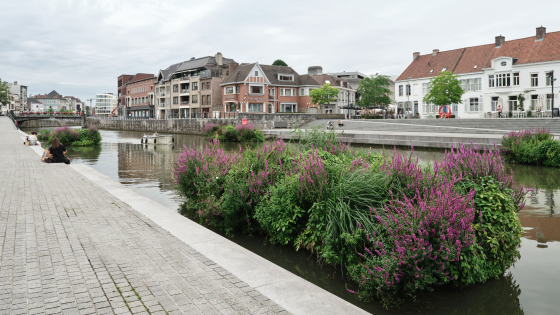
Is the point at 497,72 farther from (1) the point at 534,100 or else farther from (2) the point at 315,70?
(2) the point at 315,70

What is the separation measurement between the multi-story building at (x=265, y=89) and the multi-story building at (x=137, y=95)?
3673cm

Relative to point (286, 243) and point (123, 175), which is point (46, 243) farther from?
point (123, 175)

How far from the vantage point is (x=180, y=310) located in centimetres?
357

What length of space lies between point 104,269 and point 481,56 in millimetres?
59866

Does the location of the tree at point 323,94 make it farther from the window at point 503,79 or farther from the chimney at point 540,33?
the chimney at point 540,33

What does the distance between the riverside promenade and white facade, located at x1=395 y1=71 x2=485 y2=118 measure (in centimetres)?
5108

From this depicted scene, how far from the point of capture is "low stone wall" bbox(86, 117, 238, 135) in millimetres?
61056

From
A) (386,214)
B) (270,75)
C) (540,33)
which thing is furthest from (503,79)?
(386,214)

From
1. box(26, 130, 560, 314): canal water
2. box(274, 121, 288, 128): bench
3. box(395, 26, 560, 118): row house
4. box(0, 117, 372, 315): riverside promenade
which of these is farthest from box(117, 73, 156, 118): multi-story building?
box(26, 130, 560, 314): canal water

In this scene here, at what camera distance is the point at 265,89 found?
70438mm

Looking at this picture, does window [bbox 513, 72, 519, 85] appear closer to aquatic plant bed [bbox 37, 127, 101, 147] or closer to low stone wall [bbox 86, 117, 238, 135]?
low stone wall [bbox 86, 117, 238, 135]

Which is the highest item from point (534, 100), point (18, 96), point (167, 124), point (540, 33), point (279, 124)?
point (18, 96)

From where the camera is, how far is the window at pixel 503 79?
49.1 metres

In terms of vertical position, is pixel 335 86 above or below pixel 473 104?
above
